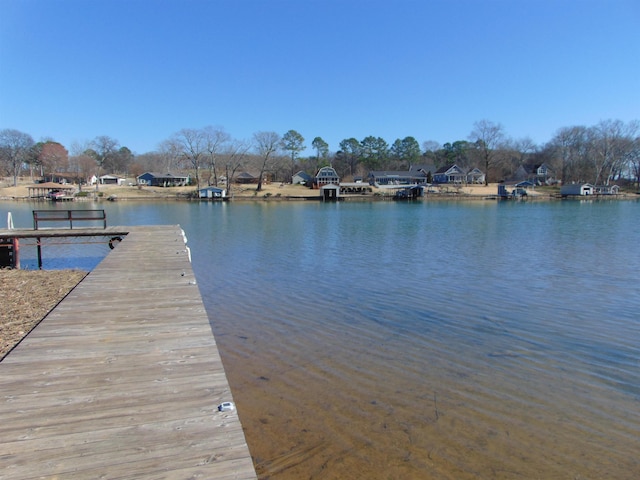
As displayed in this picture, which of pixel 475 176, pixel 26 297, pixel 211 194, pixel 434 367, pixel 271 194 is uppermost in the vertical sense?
pixel 475 176

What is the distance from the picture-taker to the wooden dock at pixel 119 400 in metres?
2.90

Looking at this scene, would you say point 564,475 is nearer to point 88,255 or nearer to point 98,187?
point 88,255

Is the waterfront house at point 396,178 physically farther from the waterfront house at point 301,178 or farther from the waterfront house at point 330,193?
the waterfront house at point 330,193

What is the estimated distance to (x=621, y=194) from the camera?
97.4m

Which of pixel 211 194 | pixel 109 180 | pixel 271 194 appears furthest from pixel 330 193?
pixel 109 180

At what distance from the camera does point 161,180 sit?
4166 inches

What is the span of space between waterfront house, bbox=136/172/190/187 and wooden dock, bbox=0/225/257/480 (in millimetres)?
105471

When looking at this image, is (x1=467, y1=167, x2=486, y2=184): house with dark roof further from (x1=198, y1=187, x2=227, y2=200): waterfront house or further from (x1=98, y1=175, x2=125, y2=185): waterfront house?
(x1=98, y1=175, x2=125, y2=185): waterfront house

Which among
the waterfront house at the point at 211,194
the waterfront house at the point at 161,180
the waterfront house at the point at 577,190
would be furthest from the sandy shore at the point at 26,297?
the waterfront house at the point at 577,190

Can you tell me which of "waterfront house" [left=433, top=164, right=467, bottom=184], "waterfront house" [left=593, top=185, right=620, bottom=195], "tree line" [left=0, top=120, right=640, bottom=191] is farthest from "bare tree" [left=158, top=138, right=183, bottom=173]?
"waterfront house" [left=593, top=185, right=620, bottom=195]

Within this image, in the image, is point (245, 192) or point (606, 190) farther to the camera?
point (606, 190)

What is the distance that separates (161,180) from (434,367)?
108 m

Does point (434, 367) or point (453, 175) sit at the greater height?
point (453, 175)

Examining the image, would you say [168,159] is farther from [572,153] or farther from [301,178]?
[572,153]
